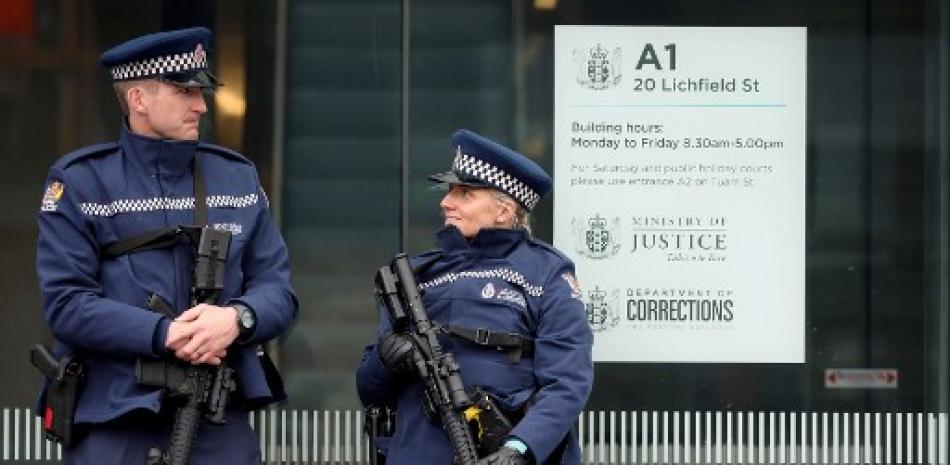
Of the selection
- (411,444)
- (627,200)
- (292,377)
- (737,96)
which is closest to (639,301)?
(627,200)

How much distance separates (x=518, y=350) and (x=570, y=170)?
1.64m

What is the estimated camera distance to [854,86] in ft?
24.2

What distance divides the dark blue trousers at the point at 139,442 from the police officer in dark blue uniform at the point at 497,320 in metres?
0.52

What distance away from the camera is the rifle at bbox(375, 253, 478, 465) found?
5512 mm

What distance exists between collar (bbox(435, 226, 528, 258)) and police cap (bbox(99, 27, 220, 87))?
0.84 metres

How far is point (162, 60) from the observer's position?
5562mm

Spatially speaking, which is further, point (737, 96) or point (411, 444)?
point (737, 96)

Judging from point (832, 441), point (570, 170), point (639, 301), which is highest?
point (570, 170)

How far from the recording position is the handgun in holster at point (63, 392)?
5414 mm

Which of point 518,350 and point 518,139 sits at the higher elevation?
point 518,139

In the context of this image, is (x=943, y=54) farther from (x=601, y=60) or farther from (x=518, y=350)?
(x=518, y=350)

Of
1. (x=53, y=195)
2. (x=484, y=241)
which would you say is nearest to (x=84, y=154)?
(x=53, y=195)

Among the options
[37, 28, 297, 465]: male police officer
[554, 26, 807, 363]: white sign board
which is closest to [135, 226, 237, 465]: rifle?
[37, 28, 297, 465]: male police officer

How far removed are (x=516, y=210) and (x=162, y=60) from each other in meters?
1.16
